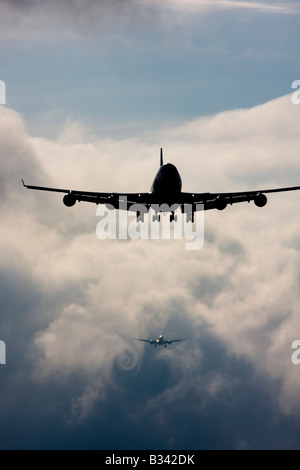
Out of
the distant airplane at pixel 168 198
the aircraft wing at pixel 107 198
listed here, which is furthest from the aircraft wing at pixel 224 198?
the aircraft wing at pixel 107 198

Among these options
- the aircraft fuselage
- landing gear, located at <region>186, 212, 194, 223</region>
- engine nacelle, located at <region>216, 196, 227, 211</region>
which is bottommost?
engine nacelle, located at <region>216, 196, 227, 211</region>

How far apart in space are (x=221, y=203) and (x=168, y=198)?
6.99 m

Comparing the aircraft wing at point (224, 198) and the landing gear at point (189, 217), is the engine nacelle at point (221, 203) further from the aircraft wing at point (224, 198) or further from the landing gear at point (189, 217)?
the landing gear at point (189, 217)

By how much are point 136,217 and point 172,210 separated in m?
7.50

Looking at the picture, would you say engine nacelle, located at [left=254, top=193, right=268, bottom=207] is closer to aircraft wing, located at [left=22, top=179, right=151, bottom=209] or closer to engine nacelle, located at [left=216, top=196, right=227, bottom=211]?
engine nacelle, located at [left=216, top=196, right=227, bottom=211]

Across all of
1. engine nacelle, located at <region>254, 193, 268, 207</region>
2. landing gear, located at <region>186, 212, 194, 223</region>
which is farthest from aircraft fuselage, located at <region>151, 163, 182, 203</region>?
engine nacelle, located at <region>254, 193, 268, 207</region>

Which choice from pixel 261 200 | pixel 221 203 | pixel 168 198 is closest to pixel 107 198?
pixel 168 198

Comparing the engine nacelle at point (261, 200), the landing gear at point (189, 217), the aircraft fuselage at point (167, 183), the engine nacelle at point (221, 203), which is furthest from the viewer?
the landing gear at point (189, 217)

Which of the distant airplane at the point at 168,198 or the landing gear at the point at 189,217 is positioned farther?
the landing gear at the point at 189,217

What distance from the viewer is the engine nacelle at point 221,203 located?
245ft

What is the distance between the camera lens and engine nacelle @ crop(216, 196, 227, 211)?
74.7 meters
